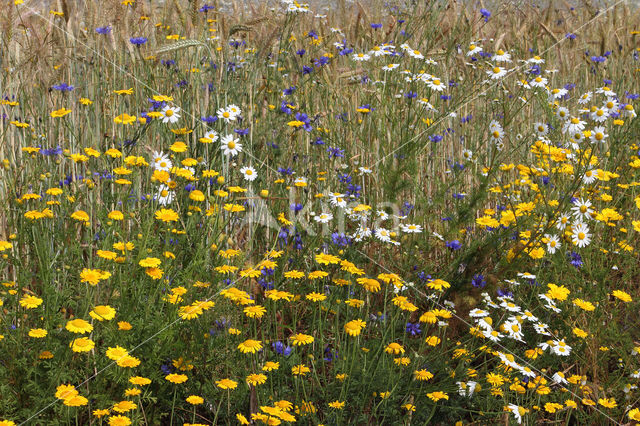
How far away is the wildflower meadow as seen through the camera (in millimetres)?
1946

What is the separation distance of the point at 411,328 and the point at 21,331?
1301 millimetres

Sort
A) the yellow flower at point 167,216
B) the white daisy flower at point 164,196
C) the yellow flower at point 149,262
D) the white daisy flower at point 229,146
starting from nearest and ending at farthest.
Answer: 1. the yellow flower at point 149,262
2. the yellow flower at point 167,216
3. the white daisy flower at point 164,196
4. the white daisy flower at point 229,146

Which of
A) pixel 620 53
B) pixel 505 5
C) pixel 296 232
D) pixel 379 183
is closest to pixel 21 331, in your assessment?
pixel 296 232

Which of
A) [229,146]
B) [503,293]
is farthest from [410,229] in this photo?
[229,146]

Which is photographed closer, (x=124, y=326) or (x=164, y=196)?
(x=124, y=326)

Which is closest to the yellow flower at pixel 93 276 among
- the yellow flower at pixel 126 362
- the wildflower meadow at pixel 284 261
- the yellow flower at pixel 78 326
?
the wildflower meadow at pixel 284 261

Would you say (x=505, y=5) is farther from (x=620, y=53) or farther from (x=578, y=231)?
(x=578, y=231)

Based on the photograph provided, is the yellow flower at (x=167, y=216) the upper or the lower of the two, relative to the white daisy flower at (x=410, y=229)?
upper

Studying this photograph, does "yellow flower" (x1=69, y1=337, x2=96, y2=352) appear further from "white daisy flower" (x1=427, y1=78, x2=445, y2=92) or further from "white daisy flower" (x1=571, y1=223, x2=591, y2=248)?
"white daisy flower" (x1=427, y1=78, x2=445, y2=92)

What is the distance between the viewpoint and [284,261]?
2.54 meters

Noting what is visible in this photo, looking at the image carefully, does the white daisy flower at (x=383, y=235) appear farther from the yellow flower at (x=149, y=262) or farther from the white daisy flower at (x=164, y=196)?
the yellow flower at (x=149, y=262)

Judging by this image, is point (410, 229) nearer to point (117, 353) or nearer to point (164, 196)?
point (164, 196)

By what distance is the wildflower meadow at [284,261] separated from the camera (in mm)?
1946

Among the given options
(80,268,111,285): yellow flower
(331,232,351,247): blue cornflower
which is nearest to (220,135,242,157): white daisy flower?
(331,232,351,247): blue cornflower
